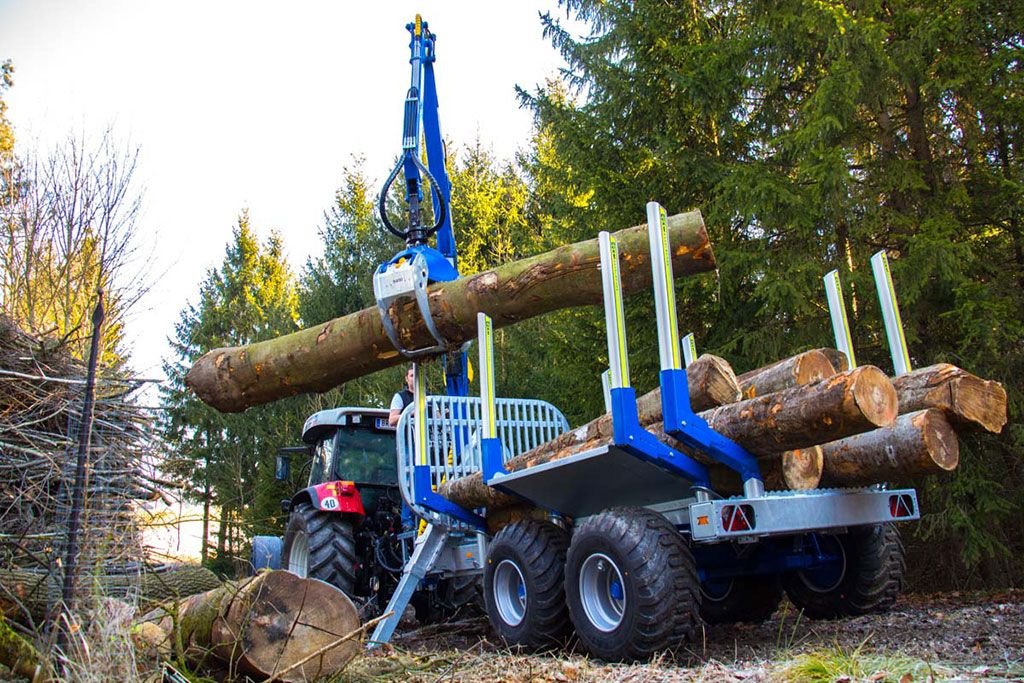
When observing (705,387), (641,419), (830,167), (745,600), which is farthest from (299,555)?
(830,167)

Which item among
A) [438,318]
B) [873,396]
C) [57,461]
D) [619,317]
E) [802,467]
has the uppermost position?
[438,318]

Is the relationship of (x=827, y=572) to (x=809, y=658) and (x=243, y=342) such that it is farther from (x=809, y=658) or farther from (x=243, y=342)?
(x=243, y=342)

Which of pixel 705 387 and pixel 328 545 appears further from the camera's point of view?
pixel 328 545

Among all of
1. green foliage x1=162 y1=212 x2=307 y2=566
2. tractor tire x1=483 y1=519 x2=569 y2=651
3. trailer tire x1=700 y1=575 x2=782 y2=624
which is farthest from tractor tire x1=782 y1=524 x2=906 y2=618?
green foliage x1=162 y1=212 x2=307 y2=566

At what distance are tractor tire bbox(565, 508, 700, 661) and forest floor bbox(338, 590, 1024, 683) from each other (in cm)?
15

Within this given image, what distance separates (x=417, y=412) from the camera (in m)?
7.03

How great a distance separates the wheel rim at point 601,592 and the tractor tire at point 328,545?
11.5 feet

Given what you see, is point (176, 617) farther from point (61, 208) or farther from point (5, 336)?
point (61, 208)

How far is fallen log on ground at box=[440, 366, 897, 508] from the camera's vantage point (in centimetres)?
443

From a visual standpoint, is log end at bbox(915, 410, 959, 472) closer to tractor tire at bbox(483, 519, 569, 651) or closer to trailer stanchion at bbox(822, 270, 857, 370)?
trailer stanchion at bbox(822, 270, 857, 370)

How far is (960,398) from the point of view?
5.05m

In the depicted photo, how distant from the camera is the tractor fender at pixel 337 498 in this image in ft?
27.9

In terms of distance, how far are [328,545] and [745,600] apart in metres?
3.85

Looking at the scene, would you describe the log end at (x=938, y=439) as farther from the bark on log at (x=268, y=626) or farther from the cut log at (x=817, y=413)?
the bark on log at (x=268, y=626)
